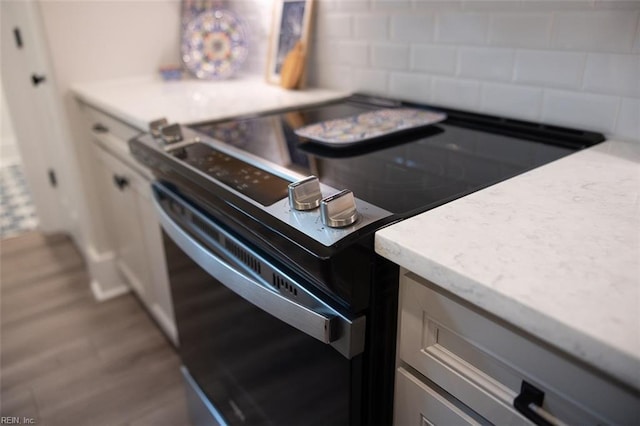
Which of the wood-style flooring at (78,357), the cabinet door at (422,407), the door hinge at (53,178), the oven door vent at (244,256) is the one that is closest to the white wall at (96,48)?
the wood-style flooring at (78,357)

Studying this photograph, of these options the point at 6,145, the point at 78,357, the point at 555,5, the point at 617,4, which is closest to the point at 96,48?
the point at 78,357

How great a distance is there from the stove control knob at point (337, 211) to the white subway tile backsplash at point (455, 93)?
72 centimetres

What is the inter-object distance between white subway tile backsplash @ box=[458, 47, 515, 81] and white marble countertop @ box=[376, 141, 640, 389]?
16.7 inches

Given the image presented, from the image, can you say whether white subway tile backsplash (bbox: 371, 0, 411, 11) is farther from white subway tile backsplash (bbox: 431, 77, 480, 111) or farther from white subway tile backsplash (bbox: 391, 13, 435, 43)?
white subway tile backsplash (bbox: 431, 77, 480, 111)

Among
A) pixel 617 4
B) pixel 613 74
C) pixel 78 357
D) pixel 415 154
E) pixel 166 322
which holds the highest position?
pixel 617 4

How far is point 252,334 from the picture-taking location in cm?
93

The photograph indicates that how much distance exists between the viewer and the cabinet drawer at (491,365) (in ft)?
1.62

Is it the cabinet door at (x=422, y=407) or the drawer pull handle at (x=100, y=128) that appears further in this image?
the drawer pull handle at (x=100, y=128)

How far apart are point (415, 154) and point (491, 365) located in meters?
0.52

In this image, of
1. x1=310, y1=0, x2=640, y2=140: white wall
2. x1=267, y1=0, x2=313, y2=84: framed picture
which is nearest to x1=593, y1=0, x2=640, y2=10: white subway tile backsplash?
x1=310, y1=0, x2=640, y2=140: white wall

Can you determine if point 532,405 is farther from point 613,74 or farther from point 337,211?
point 613,74

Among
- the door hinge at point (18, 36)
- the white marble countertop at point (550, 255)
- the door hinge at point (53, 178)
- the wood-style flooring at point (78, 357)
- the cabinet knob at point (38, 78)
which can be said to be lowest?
the wood-style flooring at point (78, 357)

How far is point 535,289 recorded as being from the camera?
0.51 metres

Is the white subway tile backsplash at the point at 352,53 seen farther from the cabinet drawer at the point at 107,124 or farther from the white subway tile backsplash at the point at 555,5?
the cabinet drawer at the point at 107,124
